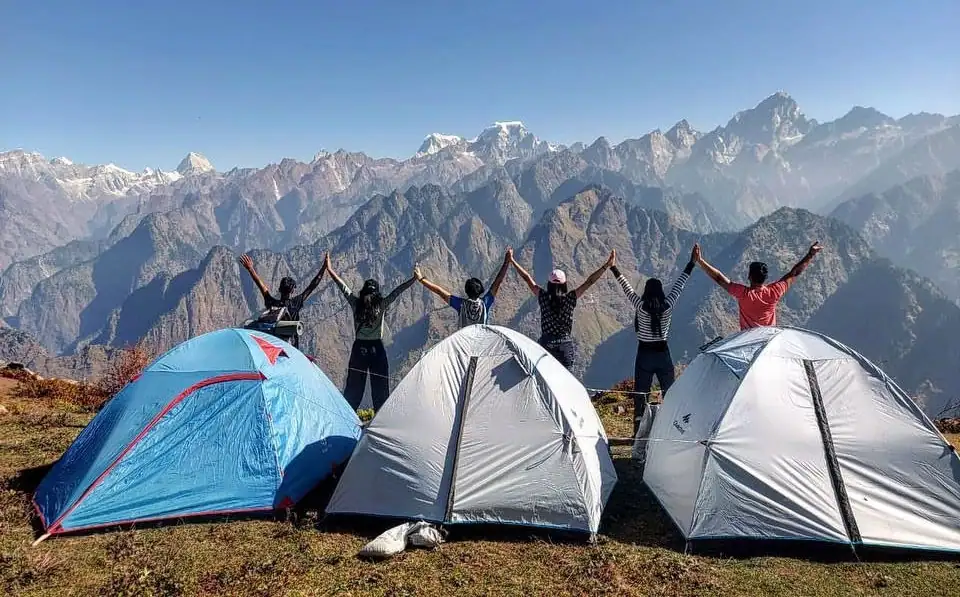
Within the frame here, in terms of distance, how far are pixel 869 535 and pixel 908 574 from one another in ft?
2.22

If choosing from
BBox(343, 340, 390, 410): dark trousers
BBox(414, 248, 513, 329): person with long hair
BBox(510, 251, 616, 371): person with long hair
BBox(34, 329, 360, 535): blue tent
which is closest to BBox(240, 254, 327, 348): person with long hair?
BBox(343, 340, 390, 410): dark trousers

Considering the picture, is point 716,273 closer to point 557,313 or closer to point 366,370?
point 557,313

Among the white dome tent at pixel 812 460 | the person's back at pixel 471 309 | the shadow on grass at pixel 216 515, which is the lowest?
the shadow on grass at pixel 216 515

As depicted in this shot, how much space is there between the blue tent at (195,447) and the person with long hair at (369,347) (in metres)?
2.63

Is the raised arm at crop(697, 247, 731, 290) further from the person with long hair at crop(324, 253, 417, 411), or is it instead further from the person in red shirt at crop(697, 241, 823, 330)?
the person with long hair at crop(324, 253, 417, 411)

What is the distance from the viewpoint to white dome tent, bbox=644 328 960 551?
842 centimetres

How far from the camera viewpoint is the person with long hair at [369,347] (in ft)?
45.9

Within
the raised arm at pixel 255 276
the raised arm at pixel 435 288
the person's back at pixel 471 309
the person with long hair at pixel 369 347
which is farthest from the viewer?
the raised arm at pixel 255 276

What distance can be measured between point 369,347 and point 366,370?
0.63 meters

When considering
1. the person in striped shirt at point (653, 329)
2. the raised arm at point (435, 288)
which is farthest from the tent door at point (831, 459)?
the raised arm at point (435, 288)

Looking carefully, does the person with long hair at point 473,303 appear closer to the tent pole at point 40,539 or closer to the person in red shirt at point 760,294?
the person in red shirt at point 760,294

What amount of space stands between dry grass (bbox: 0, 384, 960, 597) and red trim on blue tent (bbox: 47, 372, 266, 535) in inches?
13.6

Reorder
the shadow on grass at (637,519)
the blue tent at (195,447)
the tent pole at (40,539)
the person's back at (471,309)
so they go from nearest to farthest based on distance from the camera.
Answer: the tent pole at (40,539) < the shadow on grass at (637,519) < the blue tent at (195,447) < the person's back at (471,309)

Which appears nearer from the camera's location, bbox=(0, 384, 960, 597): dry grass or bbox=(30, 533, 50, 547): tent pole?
bbox=(0, 384, 960, 597): dry grass
